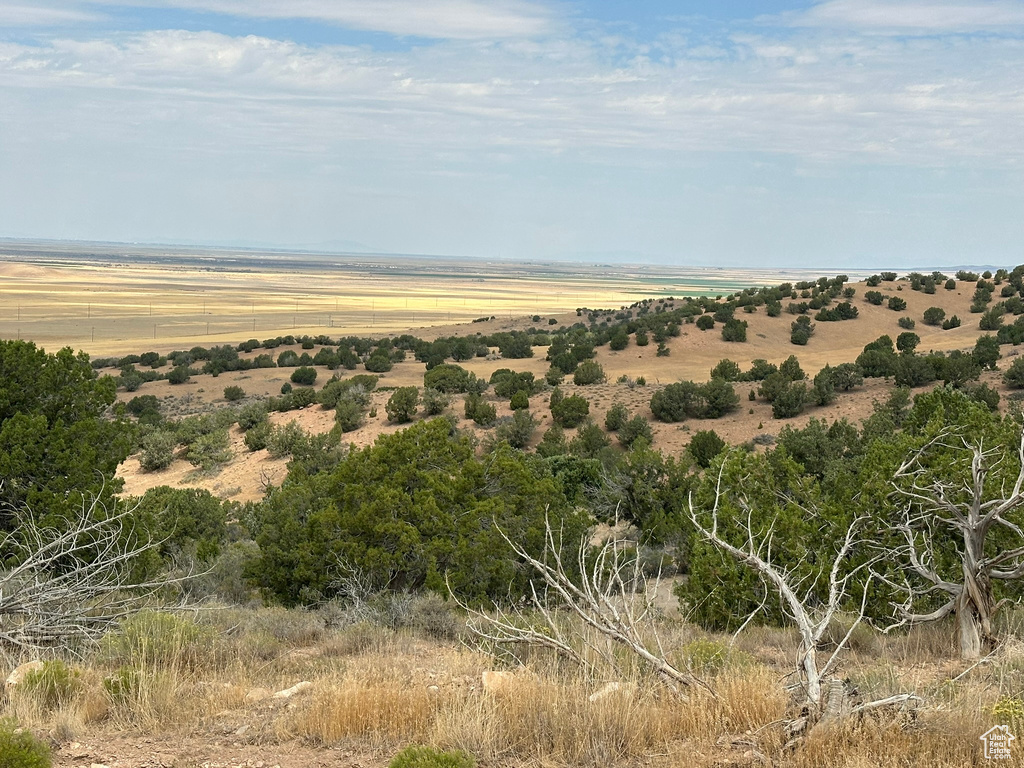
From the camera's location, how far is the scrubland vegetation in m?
5.37

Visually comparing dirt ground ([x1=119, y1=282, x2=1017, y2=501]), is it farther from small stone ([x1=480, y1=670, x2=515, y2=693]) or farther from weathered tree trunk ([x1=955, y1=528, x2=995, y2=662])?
small stone ([x1=480, y1=670, x2=515, y2=693])

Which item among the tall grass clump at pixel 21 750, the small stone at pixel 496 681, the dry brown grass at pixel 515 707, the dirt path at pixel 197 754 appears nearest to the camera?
the tall grass clump at pixel 21 750

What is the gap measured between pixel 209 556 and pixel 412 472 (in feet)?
13.3

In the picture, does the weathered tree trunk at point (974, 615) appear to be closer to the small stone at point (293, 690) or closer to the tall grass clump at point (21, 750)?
the small stone at point (293, 690)

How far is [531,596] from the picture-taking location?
1280 centimetres

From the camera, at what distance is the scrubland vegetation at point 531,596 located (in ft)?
17.6

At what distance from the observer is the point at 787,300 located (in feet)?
196

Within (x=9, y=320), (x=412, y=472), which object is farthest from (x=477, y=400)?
(x=9, y=320)

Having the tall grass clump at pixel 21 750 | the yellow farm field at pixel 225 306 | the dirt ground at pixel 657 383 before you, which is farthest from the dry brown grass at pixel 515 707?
the yellow farm field at pixel 225 306

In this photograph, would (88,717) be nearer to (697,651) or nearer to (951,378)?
(697,651)

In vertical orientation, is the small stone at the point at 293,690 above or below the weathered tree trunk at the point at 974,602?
below

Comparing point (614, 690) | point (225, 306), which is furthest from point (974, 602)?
point (225, 306)

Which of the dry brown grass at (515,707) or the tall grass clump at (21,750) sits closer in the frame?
the tall grass clump at (21,750)

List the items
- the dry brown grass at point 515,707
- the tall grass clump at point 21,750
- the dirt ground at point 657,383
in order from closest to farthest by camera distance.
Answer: the tall grass clump at point 21,750
the dry brown grass at point 515,707
the dirt ground at point 657,383
